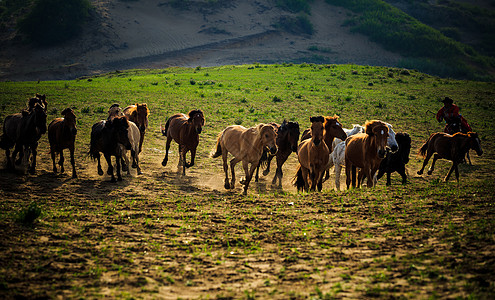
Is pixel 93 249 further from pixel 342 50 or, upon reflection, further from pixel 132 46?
pixel 342 50

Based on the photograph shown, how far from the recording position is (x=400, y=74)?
41.0 m

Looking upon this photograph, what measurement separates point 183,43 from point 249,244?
7626 centimetres

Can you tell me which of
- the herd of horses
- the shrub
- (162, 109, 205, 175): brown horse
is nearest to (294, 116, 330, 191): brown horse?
the herd of horses

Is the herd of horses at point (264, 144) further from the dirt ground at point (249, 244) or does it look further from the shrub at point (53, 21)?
Result: the shrub at point (53, 21)

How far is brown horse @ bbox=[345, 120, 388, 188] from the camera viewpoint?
33.8ft

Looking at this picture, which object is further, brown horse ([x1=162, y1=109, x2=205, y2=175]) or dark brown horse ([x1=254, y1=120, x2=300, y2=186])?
brown horse ([x1=162, y1=109, x2=205, y2=175])

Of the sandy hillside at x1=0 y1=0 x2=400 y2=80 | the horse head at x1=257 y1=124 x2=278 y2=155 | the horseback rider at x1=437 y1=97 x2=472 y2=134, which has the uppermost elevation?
the sandy hillside at x1=0 y1=0 x2=400 y2=80

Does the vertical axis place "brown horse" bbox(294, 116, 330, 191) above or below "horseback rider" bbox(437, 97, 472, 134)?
below

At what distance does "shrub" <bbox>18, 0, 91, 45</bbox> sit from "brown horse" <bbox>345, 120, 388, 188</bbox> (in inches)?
2825

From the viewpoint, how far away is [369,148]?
10.8 metres

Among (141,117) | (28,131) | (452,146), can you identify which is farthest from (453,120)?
(28,131)

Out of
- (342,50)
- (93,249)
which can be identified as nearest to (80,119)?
(93,249)

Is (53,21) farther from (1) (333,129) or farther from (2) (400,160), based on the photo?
(2) (400,160)

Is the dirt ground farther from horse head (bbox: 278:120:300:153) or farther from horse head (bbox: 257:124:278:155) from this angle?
horse head (bbox: 278:120:300:153)
